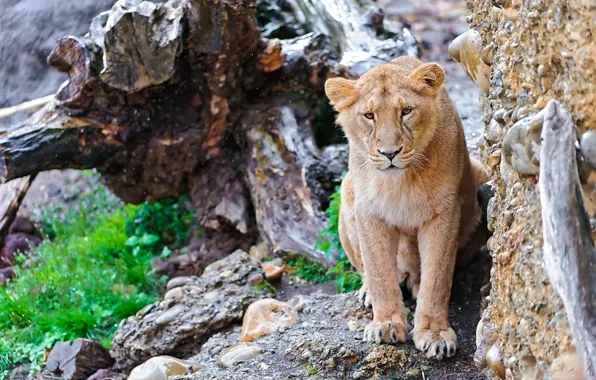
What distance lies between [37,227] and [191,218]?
1.93 m

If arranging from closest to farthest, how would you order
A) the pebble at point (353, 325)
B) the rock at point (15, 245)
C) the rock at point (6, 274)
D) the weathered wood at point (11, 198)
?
the pebble at point (353, 325), the weathered wood at point (11, 198), the rock at point (6, 274), the rock at point (15, 245)

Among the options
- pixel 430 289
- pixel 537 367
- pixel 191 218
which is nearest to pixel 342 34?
pixel 191 218

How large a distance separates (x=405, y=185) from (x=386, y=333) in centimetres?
93

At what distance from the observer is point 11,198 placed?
7.86m

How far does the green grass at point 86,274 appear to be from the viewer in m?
A: 7.65

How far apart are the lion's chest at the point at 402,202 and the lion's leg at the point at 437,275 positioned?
0.08 meters

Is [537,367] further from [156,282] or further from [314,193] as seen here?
[156,282]

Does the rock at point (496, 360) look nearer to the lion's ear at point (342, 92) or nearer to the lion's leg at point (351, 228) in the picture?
the lion's leg at point (351, 228)

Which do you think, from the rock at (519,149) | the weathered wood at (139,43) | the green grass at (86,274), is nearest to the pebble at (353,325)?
the rock at (519,149)

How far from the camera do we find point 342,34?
9.37 m

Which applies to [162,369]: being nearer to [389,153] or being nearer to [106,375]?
[106,375]

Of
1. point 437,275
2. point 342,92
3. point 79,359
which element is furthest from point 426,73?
point 79,359

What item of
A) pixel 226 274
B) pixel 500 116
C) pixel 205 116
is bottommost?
pixel 226 274

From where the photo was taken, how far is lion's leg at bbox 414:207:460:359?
5.22 m
